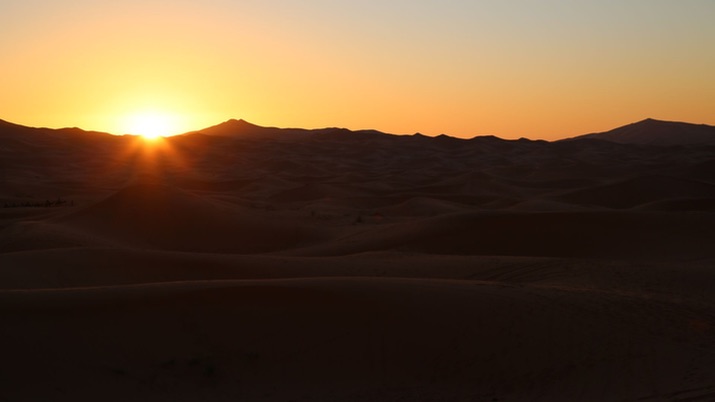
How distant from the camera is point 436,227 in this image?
20609mm

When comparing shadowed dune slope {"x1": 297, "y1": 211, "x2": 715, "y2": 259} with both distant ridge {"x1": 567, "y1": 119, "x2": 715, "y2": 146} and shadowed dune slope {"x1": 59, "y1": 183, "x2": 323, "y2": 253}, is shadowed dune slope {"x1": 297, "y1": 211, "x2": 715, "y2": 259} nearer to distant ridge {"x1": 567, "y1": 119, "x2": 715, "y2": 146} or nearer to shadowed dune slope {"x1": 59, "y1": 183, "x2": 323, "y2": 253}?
shadowed dune slope {"x1": 59, "y1": 183, "x2": 323, "y2": 253}

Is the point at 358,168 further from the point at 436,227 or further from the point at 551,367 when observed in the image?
the point at 551,367

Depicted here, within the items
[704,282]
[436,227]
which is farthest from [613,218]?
[704,282]

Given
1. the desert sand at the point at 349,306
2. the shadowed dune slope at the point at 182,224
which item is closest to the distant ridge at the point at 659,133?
the shadowed dune slope at the point at 182,224

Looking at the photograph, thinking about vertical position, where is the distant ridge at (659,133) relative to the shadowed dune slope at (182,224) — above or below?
above

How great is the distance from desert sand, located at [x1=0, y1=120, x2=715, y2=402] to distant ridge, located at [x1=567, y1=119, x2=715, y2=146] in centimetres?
11728

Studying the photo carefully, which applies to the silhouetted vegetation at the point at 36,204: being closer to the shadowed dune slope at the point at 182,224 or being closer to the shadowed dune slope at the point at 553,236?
the shadowed dune slope at the point at 182,224

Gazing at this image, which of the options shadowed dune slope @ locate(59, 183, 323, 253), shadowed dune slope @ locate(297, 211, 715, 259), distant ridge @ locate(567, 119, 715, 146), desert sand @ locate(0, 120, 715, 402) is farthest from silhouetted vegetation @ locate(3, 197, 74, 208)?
distant ridge @ locate(567, 119, 715, 146)

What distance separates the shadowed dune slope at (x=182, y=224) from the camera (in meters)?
22.0

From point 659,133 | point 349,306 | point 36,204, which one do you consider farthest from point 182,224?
point 659,133

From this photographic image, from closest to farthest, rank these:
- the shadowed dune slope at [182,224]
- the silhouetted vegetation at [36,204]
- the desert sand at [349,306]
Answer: the desert sand at [349,306], the shadowed dune slope at [182,224], the silhouetted vegetation at [36,204]

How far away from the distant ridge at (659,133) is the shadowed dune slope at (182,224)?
384 ft

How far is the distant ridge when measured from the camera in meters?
135

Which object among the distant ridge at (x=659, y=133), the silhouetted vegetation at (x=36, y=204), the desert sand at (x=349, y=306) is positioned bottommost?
the desert sand at (x=349, y=306)
